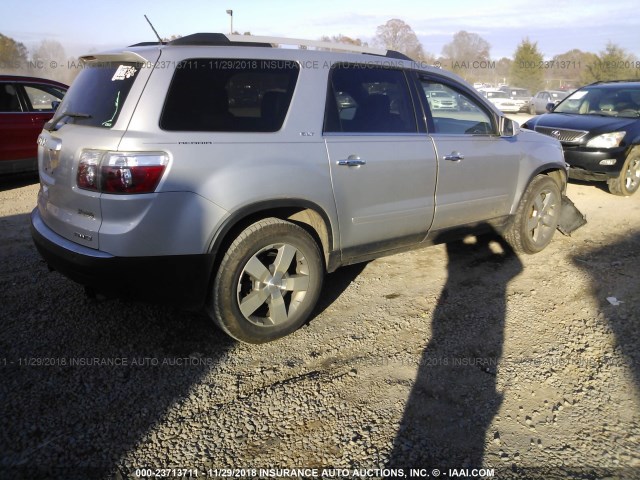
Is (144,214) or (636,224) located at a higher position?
(144,214)

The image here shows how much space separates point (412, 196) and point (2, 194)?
6.28 metres

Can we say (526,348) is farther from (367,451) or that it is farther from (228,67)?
(228,67)

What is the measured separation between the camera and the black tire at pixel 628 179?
7469mm

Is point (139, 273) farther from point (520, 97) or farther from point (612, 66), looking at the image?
point (612, 66)

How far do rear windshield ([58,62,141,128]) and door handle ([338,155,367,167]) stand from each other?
136 cm

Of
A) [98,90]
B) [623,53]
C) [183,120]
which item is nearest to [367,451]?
[183,120]

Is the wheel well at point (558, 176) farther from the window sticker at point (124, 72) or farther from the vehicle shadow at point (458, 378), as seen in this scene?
the window sticker at point (124, 72)

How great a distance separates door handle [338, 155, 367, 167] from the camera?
328 cm

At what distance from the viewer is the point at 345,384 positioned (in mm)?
2873

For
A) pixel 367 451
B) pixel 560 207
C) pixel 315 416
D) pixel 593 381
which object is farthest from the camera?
pixel 560 207

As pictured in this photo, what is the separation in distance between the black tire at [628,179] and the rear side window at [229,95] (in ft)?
20.9

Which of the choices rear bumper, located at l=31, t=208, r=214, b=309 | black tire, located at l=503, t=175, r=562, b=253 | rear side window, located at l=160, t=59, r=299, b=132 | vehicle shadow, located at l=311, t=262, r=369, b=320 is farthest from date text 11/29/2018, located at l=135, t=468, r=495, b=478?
black tire, located at l=503, t=175, r=562, b=253

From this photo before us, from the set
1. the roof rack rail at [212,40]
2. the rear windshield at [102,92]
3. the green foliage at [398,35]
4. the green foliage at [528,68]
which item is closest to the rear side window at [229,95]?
the roof rack rail at [212,40]

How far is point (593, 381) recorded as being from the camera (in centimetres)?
290
